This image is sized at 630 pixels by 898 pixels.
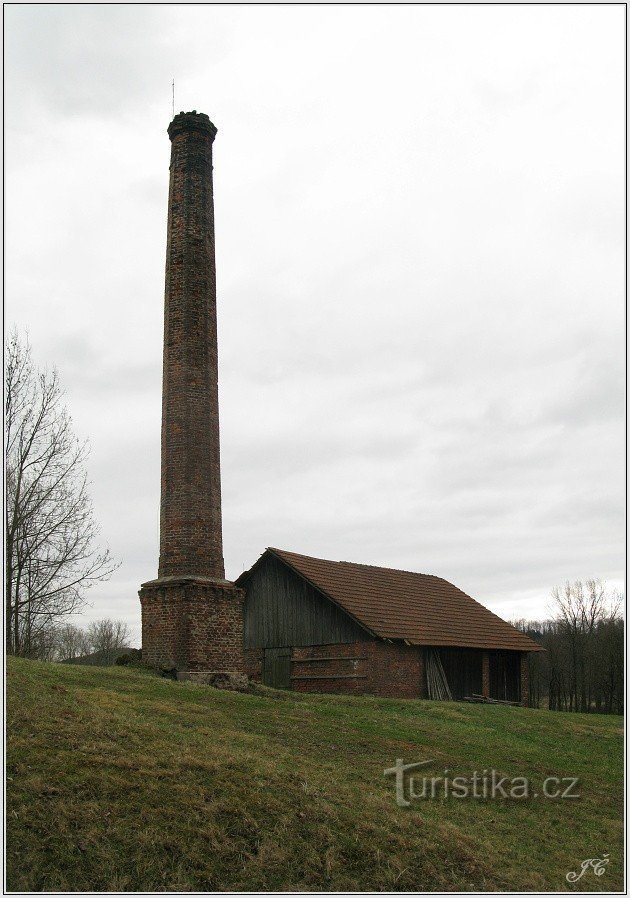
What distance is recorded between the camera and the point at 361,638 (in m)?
23.9

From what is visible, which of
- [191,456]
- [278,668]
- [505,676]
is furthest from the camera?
[505,676]

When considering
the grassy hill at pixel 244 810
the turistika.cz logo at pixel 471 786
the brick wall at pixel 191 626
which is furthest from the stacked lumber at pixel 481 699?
the turistika.cz logo at pixel 471 786

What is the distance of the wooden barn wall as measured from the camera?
80.7 feet

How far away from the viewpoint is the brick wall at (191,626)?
17078 millimetres

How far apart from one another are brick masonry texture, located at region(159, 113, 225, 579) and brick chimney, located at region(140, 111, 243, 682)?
0.02 m

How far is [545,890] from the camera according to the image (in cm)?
877

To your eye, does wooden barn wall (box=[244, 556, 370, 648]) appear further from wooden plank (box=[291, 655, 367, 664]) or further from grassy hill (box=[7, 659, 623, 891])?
grassy hill (box=[7, 659, 623, 891])

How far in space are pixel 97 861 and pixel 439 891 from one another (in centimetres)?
358

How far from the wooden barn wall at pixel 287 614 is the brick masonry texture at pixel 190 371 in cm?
731

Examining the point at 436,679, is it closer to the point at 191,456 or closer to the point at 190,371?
the point at 191,456

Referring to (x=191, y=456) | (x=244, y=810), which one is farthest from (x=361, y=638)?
(x=244, y=810)

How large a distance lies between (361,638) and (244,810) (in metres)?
15.3
